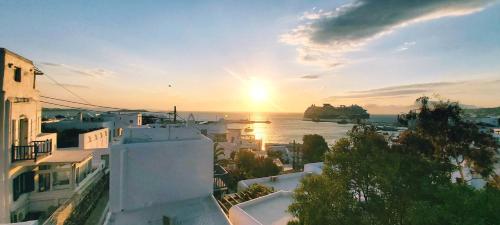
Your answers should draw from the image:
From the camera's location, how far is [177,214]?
37.1 ft

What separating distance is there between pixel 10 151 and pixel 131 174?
32.5 ft

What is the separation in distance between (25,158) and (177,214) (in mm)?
12269

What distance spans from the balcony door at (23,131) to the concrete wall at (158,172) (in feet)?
34.8

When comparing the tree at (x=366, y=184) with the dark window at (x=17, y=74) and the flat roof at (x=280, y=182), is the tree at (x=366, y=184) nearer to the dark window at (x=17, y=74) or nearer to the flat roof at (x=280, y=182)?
the flat roof at (x=280, y=182)

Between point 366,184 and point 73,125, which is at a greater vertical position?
point 73,125

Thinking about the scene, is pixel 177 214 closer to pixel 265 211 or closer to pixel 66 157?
pixel 265 211

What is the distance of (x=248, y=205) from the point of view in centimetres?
1460

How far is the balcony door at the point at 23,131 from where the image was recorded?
1702cm

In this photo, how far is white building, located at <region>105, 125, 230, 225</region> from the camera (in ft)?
36.7

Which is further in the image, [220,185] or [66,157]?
[66,157]

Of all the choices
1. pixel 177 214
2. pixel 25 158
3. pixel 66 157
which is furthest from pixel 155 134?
pixel 66 157

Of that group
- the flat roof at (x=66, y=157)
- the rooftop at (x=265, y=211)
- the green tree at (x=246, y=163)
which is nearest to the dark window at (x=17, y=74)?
the flat roof at (x=66, y=157)

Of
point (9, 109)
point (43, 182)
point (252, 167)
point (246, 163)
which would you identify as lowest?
point (252, 167)

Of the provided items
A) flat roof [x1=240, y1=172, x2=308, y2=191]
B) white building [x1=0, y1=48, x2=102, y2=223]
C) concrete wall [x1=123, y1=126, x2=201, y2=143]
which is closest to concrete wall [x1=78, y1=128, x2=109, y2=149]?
white building [x1=0, y1=48, x2=102, y2=223]
